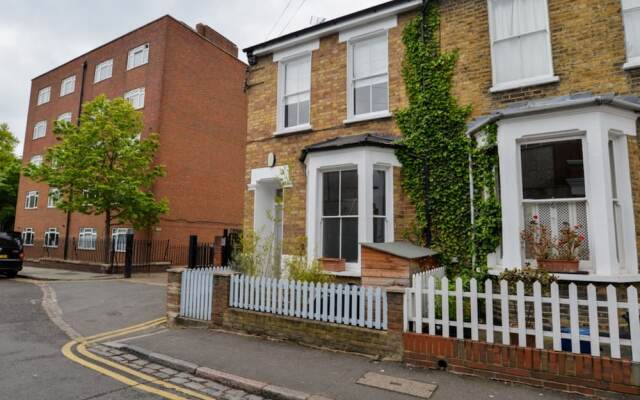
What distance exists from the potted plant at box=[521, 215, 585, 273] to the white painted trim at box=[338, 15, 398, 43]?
5.66 m

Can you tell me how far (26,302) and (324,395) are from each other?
10.1 m

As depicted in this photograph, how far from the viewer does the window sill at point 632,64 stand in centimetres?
662

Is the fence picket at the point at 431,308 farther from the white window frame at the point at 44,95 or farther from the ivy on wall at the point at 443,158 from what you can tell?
the white window frame at the point at 44,95

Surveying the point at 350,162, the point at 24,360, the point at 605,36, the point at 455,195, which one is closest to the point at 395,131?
the point at 350,162

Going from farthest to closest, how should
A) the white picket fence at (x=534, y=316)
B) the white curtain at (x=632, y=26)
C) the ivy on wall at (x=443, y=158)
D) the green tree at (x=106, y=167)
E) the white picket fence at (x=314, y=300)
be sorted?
the green tree at (x=106, y=167) → the ivy on wall at (x=443, y=158) → the white curtain at (x=632, y=26) → the white picket fence at (x=314, y=300) → the white picket fence at (x=534, y=316)

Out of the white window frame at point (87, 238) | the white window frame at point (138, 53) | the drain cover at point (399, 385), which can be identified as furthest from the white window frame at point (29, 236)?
the drain cover at point (399, 385)

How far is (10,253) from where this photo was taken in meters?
15.4

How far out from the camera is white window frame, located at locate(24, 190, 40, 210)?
2812 cm

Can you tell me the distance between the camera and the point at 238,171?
25.6 m

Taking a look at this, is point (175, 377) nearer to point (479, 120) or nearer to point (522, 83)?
point (479, 120)

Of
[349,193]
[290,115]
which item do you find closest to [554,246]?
[349,193]

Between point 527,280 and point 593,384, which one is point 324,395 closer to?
point 593,384

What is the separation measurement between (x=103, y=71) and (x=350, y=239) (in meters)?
24.9

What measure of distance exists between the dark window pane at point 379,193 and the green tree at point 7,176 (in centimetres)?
3788
